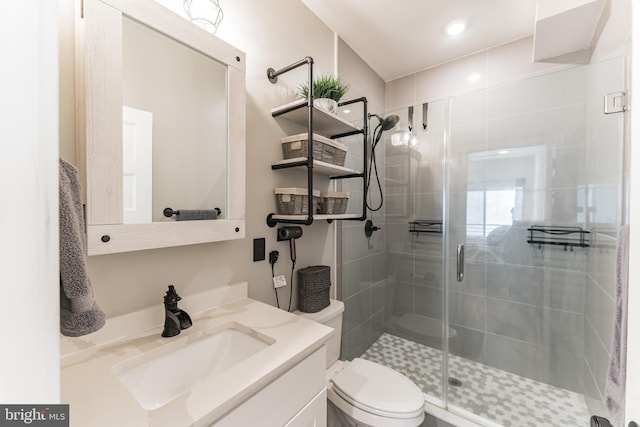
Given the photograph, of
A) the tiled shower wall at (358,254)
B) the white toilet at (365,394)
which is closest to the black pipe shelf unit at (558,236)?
the tiled shower wall at (358,254)

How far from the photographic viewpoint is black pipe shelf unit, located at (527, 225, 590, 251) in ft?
5.41

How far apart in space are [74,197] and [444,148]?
7.09ft

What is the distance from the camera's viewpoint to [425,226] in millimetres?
2170

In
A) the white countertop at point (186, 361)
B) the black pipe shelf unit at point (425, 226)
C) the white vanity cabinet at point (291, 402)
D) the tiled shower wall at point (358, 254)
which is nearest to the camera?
the white countertop at point (186, 361)

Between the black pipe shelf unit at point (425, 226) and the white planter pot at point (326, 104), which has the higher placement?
the white planter pot at point (326, 104)

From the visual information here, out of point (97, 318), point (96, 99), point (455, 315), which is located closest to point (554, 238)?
point (455, 315)

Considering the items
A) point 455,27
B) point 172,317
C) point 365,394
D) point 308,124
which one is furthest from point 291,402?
point 455,27

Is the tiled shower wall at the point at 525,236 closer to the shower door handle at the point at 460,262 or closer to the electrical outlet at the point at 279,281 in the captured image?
the shower door handle at the point at 460,262

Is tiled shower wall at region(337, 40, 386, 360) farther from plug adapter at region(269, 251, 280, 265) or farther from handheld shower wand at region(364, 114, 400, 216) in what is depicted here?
plug adapter at region(269, 251, 280, 265)

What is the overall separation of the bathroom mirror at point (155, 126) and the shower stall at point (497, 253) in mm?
1096

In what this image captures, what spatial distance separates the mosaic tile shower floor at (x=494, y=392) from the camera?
1.51 metres

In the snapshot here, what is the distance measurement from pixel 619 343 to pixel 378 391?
89cm

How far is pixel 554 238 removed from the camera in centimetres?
175

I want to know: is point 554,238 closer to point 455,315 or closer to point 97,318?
point 455,315
